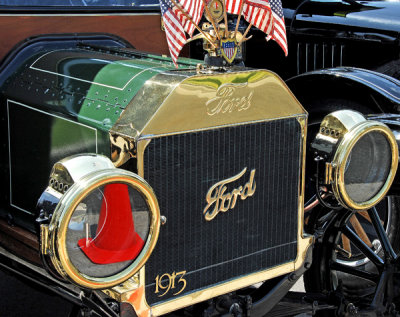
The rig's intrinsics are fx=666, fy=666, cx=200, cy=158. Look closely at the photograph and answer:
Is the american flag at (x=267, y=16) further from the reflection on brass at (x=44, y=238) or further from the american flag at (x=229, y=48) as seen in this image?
the reflection on brass at (x=44, y=238)

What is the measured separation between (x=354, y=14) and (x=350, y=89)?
0.98 meters

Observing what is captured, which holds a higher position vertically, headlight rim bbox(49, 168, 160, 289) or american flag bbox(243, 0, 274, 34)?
american flag bbox(243, 0, 274, 34)

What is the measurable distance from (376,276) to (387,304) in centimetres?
11

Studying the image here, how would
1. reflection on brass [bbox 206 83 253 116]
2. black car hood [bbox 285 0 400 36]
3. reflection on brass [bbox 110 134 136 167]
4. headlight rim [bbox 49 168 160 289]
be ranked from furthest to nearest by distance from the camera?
black car hood [bbox 285 0 400 36], reflection on brass [bbox 206 83 253 116], reflection on brass [bbox 110 134 136 167], headlight rim [bbox 49 168 160 289]

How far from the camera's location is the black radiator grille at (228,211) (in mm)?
1888

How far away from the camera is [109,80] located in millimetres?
2115

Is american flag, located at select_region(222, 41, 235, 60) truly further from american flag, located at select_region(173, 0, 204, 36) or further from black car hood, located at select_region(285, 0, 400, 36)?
black car hood, located at select_region(285, 0, 400, 36)

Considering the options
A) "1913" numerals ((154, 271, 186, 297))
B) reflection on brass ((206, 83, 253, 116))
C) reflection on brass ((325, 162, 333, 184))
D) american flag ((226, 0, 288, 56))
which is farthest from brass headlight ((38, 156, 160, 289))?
american flag ((226, 0, 288, 56))

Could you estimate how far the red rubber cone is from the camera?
1.72 meters

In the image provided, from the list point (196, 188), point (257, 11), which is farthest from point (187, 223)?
point (257, 11)

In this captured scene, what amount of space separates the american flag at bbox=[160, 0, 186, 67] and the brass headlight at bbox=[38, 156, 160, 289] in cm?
60

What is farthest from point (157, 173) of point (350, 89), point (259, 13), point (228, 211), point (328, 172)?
point (350, 89)

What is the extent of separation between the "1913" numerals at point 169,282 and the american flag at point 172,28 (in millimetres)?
685

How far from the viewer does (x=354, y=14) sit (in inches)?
145
